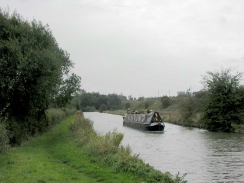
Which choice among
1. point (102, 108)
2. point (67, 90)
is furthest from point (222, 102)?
point (102, 108)

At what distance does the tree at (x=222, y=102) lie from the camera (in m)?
33.2

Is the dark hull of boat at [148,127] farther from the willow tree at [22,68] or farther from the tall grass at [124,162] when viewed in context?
the tall grass at [124,162]

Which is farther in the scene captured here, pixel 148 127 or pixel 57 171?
pixel 148 127

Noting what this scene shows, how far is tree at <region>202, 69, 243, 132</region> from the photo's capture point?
109 feet

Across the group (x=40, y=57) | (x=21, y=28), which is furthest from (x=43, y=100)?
(x=21, y=28)

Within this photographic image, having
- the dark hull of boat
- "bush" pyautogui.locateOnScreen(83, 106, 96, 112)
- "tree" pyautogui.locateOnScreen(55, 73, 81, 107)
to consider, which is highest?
"tree" pyautogui.locateOnScreen(55, 73, 81, 107)

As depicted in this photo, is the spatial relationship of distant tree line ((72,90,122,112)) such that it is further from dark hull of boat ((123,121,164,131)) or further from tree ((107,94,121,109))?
dark hull of boat ((123,121,164,131))

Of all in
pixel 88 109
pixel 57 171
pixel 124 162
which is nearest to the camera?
pixel 57 171

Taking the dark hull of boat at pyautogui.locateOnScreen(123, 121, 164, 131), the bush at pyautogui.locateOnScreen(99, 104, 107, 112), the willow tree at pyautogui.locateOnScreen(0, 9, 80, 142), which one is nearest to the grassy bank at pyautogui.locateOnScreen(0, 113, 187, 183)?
the willow tree at pyautogui.locateOnScreen(0, 9, 80, 142)

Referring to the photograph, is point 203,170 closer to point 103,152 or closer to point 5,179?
point 103,152

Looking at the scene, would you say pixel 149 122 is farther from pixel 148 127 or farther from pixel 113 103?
pixel 113 103

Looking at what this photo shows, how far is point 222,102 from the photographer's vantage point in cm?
3372

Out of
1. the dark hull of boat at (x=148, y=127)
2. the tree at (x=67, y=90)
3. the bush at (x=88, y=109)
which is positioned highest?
the tree at (x=67, y=90)

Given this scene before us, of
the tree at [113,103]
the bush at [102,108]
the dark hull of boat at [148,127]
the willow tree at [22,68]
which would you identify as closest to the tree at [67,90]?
the willow tree at [22,68]
